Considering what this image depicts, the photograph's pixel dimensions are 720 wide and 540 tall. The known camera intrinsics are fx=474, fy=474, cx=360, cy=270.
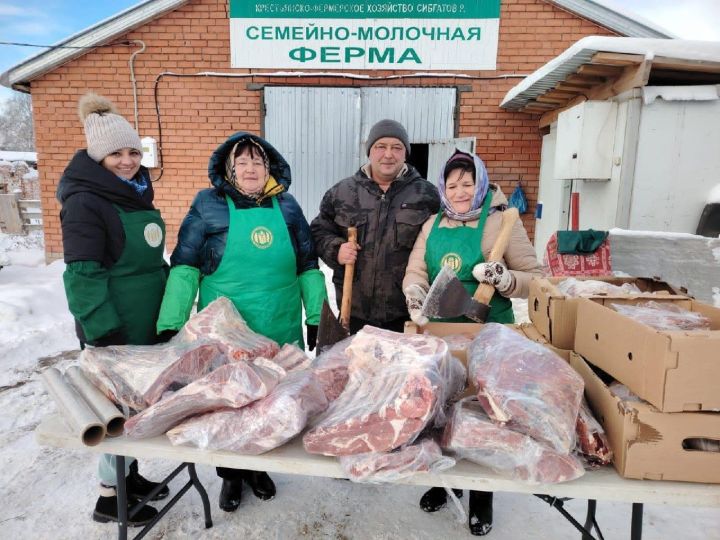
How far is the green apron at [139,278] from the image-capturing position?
2.18 meters

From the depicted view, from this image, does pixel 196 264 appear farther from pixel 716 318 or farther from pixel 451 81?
pixel 451 81

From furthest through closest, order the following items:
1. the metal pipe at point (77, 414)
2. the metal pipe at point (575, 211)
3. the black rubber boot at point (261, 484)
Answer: the metal pipe at point (575, 211) → the black rubber boot at point (261, 484) → the metal pipe at point (77, 414)

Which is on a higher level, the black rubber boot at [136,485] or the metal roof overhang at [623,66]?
the metal roof overhang at [623,66]

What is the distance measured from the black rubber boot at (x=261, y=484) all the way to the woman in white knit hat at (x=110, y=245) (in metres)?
0.51

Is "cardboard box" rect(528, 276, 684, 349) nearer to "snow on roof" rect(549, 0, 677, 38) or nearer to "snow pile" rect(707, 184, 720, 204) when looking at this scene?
"snow pile" rect(707, 184, 720, 204)

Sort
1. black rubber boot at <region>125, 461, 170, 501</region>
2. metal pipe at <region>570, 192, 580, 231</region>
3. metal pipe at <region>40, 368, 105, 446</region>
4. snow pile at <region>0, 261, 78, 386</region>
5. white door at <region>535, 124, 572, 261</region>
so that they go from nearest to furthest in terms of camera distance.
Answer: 1. metal pipe at <region>40, 368, 105, 446</region>
2. black rubber boot at <region>125, 461, 170, 501</region>
3. snow pile at <region>0, 261, 78, 386</region>
4. metal pipe at <region>570, 192, 580, 231</region>
5. white door at <region>535, 124, 572, 261</region>

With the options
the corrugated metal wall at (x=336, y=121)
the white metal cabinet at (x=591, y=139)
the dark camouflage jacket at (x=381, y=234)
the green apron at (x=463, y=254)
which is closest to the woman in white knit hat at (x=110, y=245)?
the dark camouflage jacket at (x=381, y=234)

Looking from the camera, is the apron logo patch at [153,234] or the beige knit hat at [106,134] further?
the apron logo patch at [153,234]

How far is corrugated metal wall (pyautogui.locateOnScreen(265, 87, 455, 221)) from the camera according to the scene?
22.9 ft

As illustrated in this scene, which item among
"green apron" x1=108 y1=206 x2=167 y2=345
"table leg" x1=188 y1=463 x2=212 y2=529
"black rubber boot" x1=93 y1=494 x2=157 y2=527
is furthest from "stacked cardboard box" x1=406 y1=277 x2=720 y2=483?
"black rubber boot" x1=93 y1=494 x2=157 y2=527

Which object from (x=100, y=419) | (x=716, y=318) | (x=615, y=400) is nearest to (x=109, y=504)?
(x=100, y=419)

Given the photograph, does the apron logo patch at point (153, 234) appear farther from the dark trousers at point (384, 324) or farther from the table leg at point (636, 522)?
the table leg at point (636, 522)

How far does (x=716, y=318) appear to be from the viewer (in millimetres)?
1614

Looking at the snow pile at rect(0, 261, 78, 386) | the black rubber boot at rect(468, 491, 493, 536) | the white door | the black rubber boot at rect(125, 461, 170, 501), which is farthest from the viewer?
the white door
